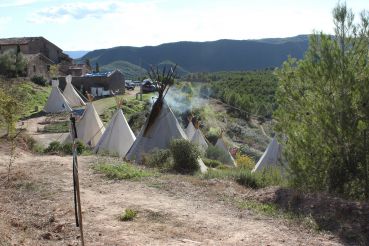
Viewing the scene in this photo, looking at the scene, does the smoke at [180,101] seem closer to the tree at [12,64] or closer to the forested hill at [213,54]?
the tree at [12,64]

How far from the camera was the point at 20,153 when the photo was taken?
1455 centimetres

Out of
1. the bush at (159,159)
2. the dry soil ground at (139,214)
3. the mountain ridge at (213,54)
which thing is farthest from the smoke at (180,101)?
the mountain ridge at (213,54)

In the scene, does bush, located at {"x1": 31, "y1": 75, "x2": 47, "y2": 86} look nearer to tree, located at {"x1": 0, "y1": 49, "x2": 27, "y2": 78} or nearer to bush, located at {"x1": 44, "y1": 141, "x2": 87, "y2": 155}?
tree, located at {"x1": 0, "y1": 49, "x2": 27, "y2": 78}

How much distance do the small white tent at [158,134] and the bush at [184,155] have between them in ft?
8.35

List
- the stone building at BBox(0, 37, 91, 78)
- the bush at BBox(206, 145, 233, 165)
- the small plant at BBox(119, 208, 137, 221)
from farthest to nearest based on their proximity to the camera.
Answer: the stone building at BBox(0, 37, 91, 78)
the bush at BBox(206, 145, 233, 165)
the small plant at BBox(119, 208, 137, 221)

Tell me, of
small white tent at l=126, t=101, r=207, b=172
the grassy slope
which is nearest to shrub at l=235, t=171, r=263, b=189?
small white tent at l=126, t=101, r=207, b=172

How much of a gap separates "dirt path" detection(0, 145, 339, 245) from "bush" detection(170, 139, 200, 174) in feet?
4.33

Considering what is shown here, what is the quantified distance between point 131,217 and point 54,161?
558 cm

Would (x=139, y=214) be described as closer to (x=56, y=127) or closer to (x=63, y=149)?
(x=63, y=149)

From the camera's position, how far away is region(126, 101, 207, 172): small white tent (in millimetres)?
15273

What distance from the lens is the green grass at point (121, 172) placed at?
35.7ft

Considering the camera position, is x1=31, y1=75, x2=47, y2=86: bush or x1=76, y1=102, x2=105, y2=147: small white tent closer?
x1=76, y1=102, x2=105, y2=147: small white tent

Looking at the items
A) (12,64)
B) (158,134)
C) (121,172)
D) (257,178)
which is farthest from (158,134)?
(12,64)

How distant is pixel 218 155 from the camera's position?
19.1 m
